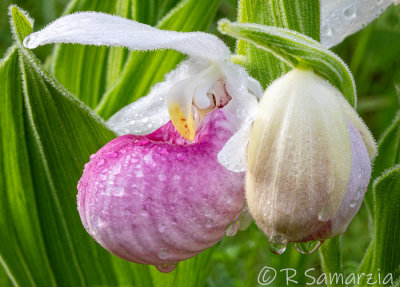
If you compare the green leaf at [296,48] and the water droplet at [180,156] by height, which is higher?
the green leaf at [296,48]

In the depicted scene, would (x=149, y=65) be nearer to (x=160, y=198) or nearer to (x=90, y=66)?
(x=90, y=66)

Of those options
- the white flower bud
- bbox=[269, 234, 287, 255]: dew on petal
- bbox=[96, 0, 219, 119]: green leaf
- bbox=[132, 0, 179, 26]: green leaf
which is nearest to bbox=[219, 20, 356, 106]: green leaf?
the white flower bud

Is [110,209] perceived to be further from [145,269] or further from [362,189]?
[145,269]

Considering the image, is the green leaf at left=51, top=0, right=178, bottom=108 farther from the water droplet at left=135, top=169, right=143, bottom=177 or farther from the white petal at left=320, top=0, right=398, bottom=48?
the water droplet at left=135, top=169, right=143, bottom=177

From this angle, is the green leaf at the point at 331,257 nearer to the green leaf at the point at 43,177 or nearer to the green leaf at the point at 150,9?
the green leaf at the point at 43,177

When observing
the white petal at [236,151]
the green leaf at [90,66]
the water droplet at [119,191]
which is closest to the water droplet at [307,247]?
the white petal at [236,151]

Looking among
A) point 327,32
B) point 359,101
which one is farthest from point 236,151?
point 359,101
